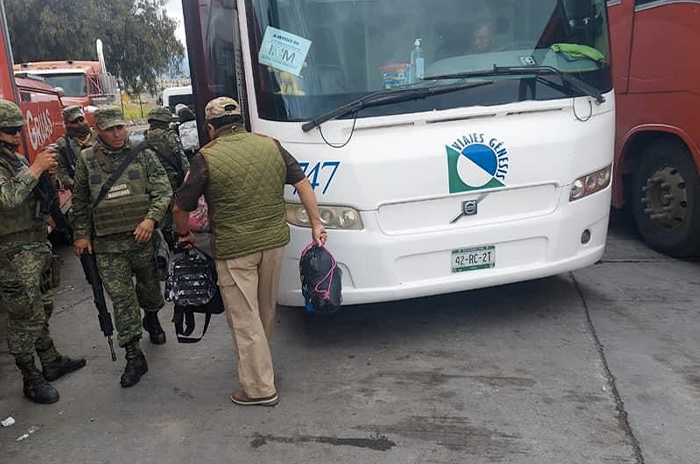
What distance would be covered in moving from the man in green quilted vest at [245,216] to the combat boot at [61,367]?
50.4 inches

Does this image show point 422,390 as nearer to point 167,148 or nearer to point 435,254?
point 435,254

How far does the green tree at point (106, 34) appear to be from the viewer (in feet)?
83.3

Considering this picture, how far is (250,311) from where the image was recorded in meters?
3.73

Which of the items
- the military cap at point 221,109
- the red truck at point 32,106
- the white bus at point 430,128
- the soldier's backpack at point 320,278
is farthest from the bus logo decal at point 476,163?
the red truck at point 32,106

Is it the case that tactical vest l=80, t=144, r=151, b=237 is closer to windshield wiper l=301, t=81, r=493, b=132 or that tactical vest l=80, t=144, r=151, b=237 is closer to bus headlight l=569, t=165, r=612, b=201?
windshield wiper l=301, t=81, r=493, b=132

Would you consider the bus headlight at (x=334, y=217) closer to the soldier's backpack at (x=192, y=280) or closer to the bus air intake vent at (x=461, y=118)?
the soldier's backpack at (x=192, y=280)

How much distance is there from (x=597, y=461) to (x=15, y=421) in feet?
10.2

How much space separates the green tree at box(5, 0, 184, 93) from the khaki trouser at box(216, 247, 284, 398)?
24.6 metres

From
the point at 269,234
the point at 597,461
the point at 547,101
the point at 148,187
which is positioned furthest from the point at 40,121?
the point at 597,461

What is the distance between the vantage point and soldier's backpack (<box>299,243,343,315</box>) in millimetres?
3873

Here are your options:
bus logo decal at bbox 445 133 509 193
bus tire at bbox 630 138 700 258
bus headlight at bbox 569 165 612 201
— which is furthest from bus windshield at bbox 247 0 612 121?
bus tire at bbox 630 138 700 258

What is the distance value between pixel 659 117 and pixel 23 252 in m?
5.04

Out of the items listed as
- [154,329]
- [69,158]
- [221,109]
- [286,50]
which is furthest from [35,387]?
[286,50]

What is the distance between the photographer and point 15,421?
3.80 m
